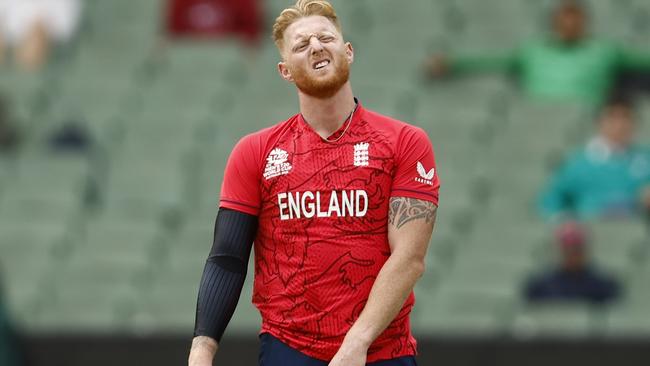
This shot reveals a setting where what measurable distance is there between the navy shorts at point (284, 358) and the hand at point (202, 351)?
0.18 m

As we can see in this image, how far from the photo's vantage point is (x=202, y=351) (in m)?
4.86

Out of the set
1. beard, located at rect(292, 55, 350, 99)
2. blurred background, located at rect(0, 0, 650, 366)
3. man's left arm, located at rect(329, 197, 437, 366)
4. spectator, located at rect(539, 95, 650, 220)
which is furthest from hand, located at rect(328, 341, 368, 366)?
spectator, located at rect(539, 95, 650, 220)

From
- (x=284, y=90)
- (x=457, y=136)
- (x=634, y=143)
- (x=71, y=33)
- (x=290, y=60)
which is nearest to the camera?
(x=290, y=60)

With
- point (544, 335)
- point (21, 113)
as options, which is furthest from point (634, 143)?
point (21, 113)

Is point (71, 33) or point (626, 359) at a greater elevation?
point (71, 33)

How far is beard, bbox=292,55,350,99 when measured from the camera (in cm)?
484

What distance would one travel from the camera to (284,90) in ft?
43.1

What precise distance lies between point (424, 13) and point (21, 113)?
3.86 meters

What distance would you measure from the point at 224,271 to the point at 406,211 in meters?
0.65

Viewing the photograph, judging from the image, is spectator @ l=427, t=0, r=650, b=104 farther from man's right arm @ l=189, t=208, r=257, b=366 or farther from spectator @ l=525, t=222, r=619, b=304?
man's right arm @ l=189, t=208, r=257, b=366

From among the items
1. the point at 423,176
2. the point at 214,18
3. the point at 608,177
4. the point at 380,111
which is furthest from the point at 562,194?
the point at 423,176

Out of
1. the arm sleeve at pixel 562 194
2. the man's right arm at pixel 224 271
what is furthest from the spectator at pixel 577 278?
the man's right arm at pixel 224 271

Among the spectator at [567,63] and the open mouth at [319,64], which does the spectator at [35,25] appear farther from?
the open mouth at [319,64]

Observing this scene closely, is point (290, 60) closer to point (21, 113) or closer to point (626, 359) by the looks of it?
point (626, 359)
